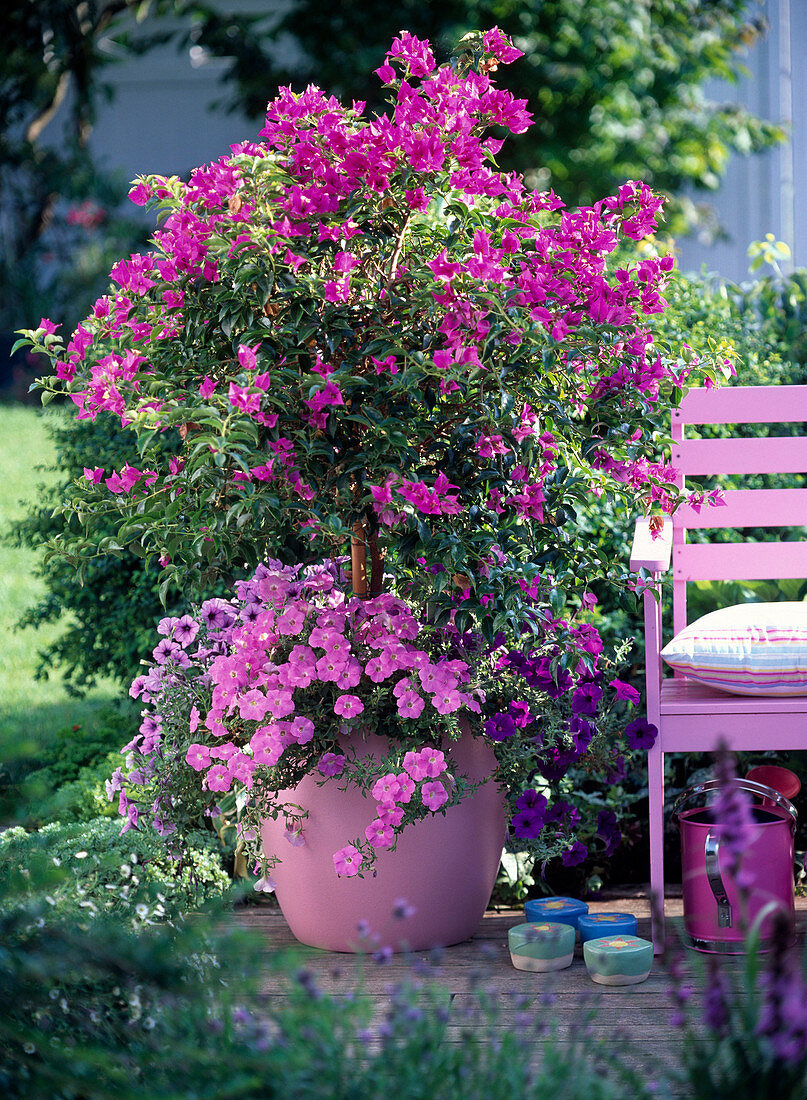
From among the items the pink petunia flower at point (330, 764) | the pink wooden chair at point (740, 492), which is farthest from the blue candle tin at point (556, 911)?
the pink wooden chair at point (740, 492)

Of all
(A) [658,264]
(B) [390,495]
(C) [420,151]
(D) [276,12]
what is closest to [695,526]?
(A) [658,264]

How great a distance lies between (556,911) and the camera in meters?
2.21

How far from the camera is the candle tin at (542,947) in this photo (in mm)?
2057

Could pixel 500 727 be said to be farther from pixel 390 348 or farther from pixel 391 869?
pixel 390 348

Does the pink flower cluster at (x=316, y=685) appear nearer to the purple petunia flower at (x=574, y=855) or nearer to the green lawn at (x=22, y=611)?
the purple petunia flower at (x=574, y=855)

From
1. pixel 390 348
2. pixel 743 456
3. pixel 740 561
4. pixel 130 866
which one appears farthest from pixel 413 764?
pixel 743 456

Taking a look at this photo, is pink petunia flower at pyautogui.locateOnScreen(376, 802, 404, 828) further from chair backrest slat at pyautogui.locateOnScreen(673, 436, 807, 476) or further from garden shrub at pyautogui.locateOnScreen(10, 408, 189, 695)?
garden shrub at pyautogui.locateOnScreen(10, 408, 189, 695)

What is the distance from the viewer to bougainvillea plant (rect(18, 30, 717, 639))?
1.82 metres

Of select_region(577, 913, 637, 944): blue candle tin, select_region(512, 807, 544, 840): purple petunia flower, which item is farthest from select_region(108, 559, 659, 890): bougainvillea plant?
select_region(577, 913, 637, 944): blue candle tin

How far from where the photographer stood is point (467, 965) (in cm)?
210

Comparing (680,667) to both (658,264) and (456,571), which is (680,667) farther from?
(658,264)

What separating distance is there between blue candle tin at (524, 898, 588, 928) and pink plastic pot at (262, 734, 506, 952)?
0.35 ft

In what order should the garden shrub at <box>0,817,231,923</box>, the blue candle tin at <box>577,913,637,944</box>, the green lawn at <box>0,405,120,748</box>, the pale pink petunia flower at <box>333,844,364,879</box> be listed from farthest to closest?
the green lawn at <box>0,405,120,748</box> < the blue candle tin at <box>577,913,637,944</box> < the pale pink petunia flower at <box>333,844,364,879</box> < the garden shrub at <box>0,817,231,923</box>

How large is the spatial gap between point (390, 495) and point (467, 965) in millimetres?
894
